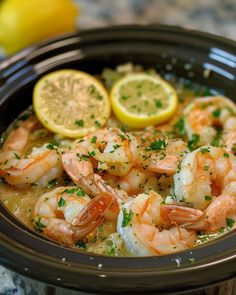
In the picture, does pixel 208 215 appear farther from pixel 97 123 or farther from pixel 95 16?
pixel 95 16

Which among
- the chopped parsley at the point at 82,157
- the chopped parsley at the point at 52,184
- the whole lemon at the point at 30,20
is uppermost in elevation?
the whole lemon at the point at 30,20

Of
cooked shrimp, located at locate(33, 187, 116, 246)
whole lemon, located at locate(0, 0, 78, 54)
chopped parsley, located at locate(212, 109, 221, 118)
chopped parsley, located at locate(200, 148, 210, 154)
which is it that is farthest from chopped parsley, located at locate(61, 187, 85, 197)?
whole lemon, located at locate(0, 0, 78, 54)

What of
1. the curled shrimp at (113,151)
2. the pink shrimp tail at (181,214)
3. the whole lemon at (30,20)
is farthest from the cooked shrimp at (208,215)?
the whole lemon at (30,20)

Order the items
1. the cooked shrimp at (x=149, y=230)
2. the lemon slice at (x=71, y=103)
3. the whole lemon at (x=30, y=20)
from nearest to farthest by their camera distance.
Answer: the cooked shrimp at (x=149, y=230) < the lemon slice at (x=71, y=103) < the whole lemon at (x=30, y=20)


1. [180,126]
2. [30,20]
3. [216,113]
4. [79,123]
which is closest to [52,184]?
[79,123]

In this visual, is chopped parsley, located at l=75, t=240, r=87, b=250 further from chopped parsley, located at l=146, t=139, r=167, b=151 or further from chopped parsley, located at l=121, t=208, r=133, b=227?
chopped parsley, located at l=146, t=139, r=167, b=151

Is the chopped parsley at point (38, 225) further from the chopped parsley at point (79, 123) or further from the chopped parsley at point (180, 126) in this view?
the chopped parsley at point (180, 126)

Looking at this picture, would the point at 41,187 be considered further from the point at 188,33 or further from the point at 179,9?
the point at 179,9
